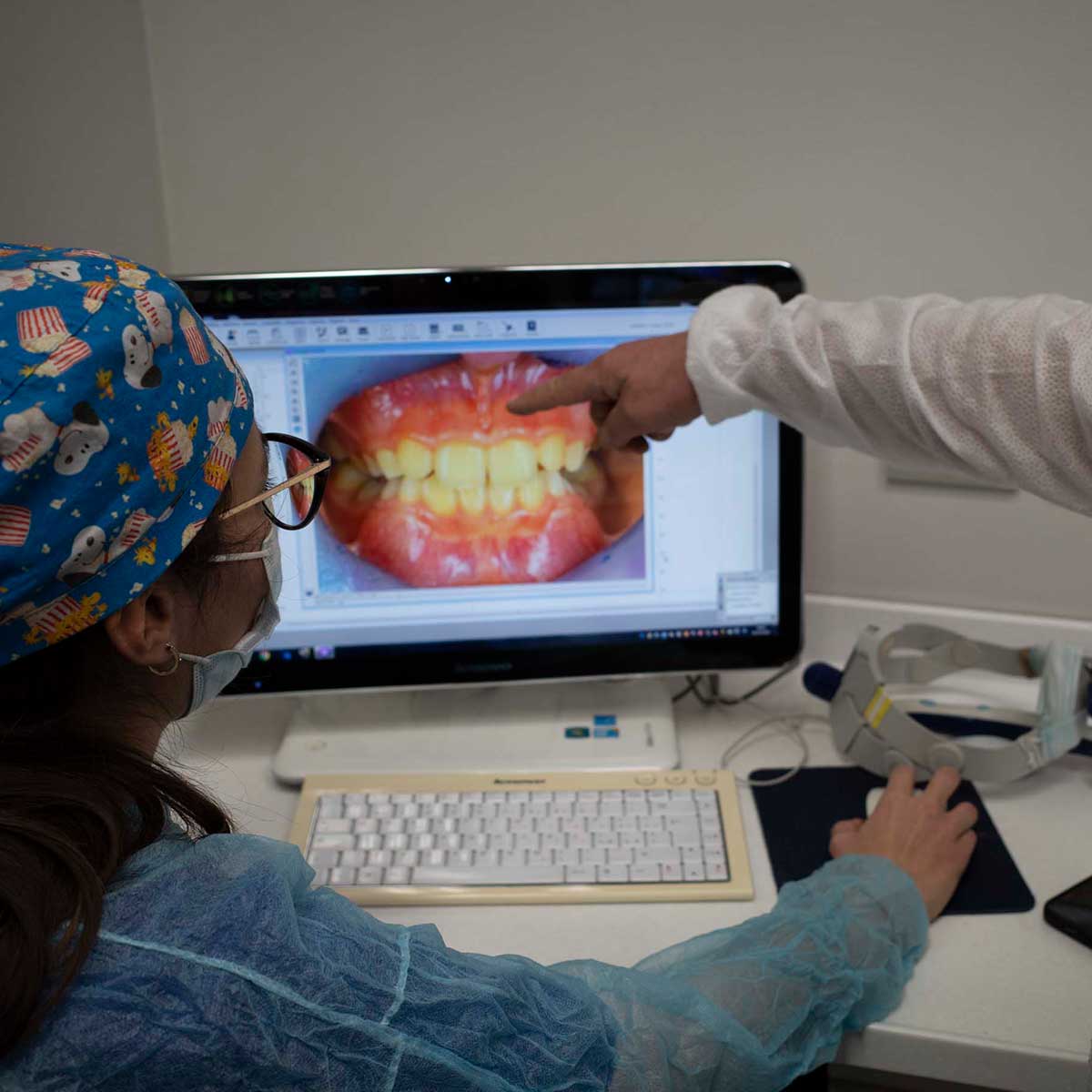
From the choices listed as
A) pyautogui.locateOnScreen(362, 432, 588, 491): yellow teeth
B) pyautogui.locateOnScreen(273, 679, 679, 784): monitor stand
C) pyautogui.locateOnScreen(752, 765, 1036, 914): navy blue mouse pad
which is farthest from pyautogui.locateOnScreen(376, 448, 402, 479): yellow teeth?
pyautogui.locateOnScreen(752, 765, 1036, 914): navy blue mouse pad

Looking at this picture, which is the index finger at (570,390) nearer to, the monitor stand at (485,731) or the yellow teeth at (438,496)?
the yellow teeth at (438,496)

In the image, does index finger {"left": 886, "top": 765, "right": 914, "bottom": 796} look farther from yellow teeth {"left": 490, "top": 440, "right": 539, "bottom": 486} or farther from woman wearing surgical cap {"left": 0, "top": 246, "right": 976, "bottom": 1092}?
yellow teeth {"left": 490, "top": 440, "right": 539, "bottom": 486}

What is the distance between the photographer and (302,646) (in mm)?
1126

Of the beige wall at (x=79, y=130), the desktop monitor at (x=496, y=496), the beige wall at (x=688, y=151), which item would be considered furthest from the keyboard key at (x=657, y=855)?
the beige wall at (x=79, y=130)

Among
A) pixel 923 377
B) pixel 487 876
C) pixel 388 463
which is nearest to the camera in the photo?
pixel 923 377

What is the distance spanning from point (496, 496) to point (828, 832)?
463 mm

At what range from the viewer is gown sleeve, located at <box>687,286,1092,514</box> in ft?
2.70

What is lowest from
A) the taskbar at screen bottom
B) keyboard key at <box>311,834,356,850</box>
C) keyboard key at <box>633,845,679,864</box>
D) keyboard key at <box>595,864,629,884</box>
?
keyboard key at <box>595,864,629,884</box>

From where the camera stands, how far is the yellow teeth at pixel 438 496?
1106 mm

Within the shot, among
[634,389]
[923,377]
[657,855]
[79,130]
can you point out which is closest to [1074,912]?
[657,855]

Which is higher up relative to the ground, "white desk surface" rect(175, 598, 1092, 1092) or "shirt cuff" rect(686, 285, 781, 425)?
"shirt cuff" rect(686, 285, 781, 425)

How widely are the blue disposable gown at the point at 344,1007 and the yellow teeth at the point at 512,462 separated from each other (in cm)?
51

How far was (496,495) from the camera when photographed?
1113 millimetres

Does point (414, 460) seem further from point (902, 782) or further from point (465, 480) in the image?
point (902, 782)
